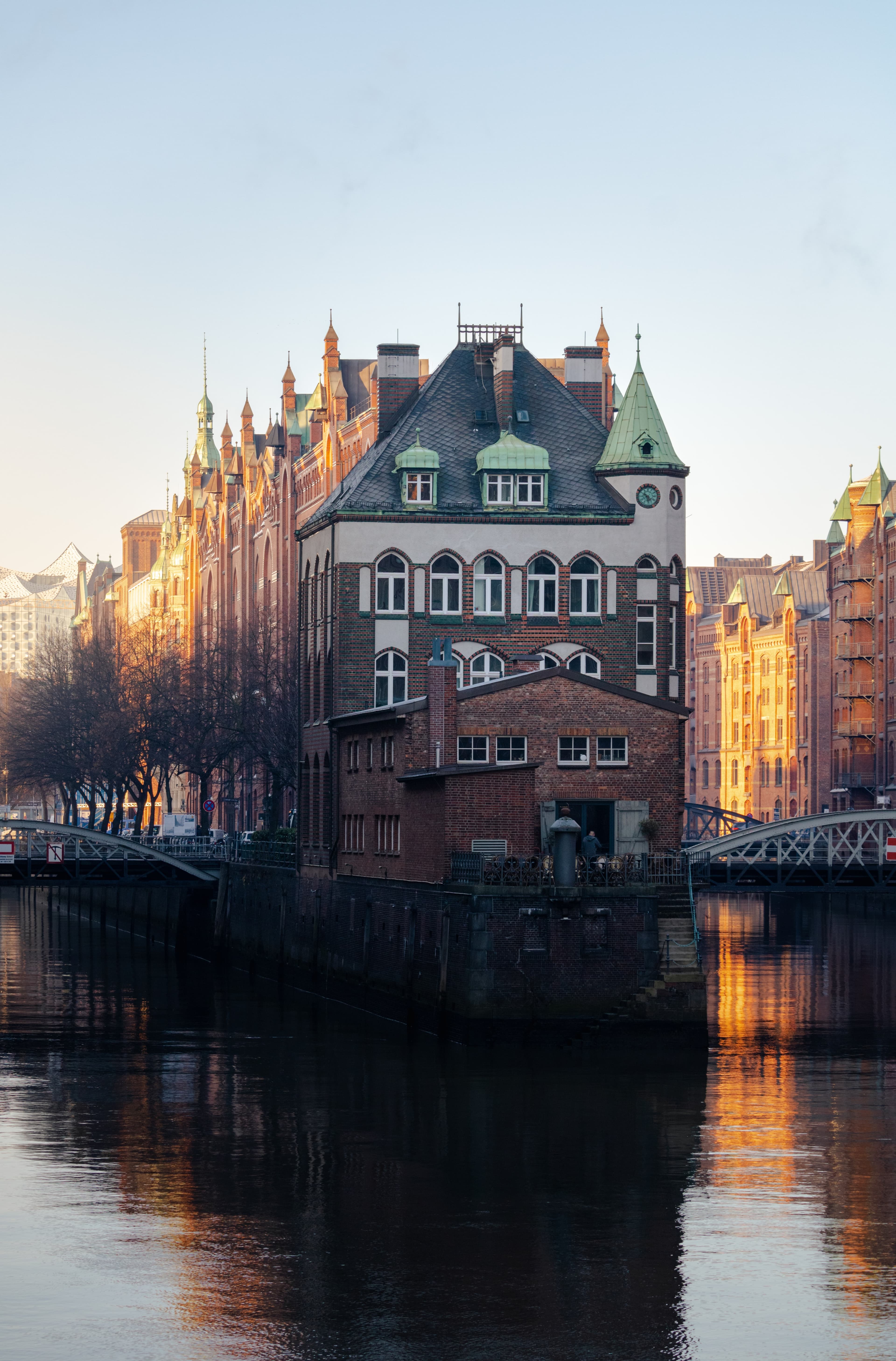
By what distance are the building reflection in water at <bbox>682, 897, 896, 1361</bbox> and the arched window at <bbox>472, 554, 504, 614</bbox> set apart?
14.5 m

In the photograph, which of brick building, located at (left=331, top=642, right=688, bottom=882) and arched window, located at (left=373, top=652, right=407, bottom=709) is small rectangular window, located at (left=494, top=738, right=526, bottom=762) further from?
arched window, located at (left=373, top=652, right=407, bottom=709)

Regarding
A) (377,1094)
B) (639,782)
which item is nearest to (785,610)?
(639,782)

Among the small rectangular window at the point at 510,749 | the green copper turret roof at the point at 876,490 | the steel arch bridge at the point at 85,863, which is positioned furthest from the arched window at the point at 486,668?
the green copper turret roof at the point at 876,490

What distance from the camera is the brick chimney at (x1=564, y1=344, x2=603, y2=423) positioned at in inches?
3285

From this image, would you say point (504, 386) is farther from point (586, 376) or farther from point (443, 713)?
point (443, 713)

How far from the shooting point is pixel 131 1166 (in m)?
38.7

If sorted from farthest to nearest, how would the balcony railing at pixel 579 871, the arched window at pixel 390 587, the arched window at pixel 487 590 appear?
the arched window at pixel 487 590 < the arched window at pixel 390 587 < the balcony railing at pixel 579 871

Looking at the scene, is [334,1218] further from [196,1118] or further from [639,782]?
[639,782]

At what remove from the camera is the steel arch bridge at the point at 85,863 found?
8200cm

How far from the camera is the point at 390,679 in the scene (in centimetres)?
7475

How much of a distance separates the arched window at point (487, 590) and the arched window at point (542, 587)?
96 centimetres

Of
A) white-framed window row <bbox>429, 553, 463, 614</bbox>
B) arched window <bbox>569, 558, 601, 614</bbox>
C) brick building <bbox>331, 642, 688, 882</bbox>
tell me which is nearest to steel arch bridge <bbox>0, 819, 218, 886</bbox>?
white-framed window row <bbox>429, 553, 463, 614</bbox>

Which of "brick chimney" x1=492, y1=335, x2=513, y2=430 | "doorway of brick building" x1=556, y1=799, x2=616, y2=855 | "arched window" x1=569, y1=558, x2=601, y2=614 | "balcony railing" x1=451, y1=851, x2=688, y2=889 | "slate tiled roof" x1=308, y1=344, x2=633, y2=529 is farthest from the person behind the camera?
"brick chimney" x1=492, y1=335, x2=513, y2=430

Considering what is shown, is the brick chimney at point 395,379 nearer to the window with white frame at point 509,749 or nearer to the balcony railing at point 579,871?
the window with white frame at point 509,749
